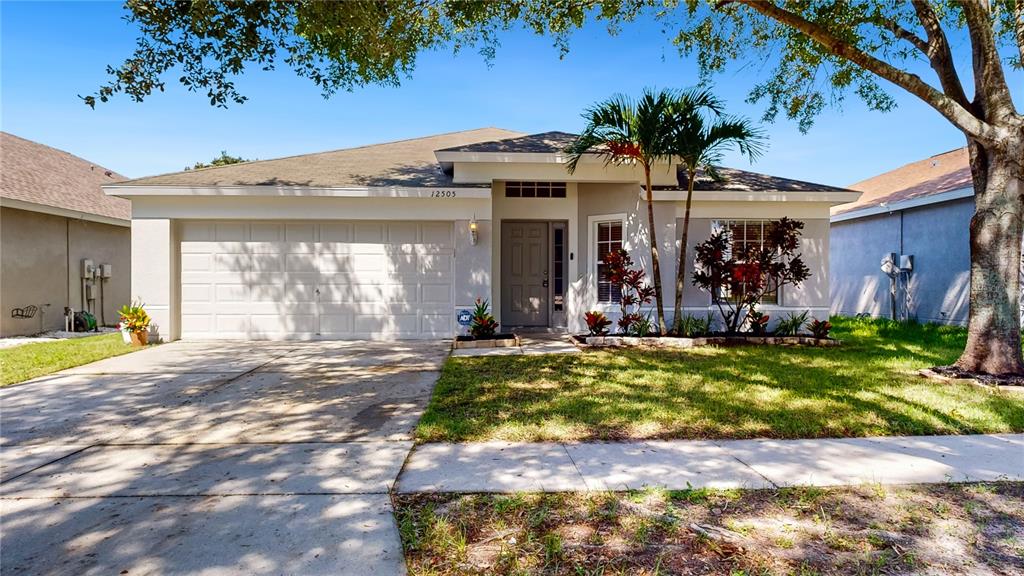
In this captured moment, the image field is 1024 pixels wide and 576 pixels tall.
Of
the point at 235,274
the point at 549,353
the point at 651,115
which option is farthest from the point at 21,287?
the point at 651,115

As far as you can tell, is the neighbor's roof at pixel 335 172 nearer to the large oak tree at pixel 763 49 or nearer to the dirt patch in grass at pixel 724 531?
the large oak tree at pixel 763 49

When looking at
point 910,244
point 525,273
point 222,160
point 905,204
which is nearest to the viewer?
point 525,273

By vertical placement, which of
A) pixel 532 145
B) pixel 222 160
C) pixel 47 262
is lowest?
pixel 47 262

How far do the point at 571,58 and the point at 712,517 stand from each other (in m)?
9.07

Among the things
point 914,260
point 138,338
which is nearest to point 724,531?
point 138,338

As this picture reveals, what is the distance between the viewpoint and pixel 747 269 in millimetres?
8742

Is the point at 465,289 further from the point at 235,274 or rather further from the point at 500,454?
the point at 500,454

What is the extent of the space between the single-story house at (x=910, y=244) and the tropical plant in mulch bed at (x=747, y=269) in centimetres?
405

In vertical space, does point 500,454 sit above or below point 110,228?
below

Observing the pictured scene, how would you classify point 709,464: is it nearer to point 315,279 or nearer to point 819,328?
point 819,328

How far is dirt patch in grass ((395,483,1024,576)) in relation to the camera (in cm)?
251

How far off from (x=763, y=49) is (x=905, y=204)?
6.50 metres

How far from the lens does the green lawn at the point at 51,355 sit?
22.5ft

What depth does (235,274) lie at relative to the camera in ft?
32.4
